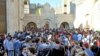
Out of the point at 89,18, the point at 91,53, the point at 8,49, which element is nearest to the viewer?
the point at 91,53

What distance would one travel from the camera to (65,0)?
70.8m

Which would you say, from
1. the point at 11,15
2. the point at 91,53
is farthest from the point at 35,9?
the point at 91,53

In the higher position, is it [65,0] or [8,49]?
[65,0]

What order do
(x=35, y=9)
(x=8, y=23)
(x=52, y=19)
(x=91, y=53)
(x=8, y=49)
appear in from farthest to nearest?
(x=35, y=9), (x=52, y=19), (x=8, y=23), (x=8, y=49), (x=91, y=53)

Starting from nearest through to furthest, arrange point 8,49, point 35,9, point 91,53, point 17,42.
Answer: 1. point 91,53
2. point 17,42
3. point 8,49
4. point 35,9

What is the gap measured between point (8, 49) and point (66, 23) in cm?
4976

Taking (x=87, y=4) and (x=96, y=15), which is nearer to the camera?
(x=96, y=15)

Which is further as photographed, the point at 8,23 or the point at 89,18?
the point at 89,18

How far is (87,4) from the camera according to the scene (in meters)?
45.9

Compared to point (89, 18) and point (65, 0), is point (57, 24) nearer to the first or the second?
point (65, 0)

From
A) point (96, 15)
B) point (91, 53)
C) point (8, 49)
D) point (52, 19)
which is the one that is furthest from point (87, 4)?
point (91, 53)

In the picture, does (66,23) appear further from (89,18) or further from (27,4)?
(89,18)

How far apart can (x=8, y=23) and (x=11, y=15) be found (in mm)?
854

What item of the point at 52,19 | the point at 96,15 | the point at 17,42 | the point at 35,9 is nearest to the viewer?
the point at 17,42
